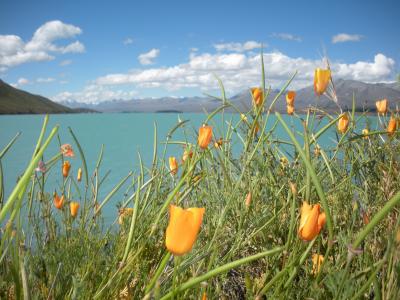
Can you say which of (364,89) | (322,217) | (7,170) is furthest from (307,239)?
(364,89)

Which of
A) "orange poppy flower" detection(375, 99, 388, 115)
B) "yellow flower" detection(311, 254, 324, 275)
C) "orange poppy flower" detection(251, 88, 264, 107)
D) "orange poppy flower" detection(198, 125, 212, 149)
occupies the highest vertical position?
"orange poppy flower" detection(251, 88, 264, 107)

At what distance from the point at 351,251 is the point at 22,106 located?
236ft

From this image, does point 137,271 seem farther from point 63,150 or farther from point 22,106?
point 22,106

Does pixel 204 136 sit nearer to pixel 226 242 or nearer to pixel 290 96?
pixel 226 242

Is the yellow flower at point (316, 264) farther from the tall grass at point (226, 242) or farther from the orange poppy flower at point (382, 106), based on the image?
the orange poppy flower at point (382, 106)

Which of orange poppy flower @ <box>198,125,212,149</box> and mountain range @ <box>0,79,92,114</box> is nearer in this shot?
orange poppy flower @ <box>198,125,212,149</box>

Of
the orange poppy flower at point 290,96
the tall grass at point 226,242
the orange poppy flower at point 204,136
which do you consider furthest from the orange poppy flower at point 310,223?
the orange poppy flower at point 290,96

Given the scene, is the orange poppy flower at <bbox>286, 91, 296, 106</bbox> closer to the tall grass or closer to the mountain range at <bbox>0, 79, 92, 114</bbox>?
the tall grass

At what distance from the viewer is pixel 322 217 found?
2.06 ft

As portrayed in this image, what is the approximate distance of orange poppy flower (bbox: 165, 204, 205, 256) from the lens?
456 mm

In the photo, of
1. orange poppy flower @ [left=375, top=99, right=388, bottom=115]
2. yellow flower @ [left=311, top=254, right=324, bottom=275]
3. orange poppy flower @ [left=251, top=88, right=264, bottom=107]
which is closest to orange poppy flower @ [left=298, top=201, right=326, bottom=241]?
yellow flower @ [left=311, top=254, right=324, bottom=275]

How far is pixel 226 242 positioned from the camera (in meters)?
0.65

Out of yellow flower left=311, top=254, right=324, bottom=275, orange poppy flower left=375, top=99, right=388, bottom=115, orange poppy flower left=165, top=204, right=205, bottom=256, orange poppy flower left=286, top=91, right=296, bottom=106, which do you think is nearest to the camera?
orange poppy flower left=165, top=204, right=205, bottom=256

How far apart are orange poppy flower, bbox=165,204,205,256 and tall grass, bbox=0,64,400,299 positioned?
25 mm
